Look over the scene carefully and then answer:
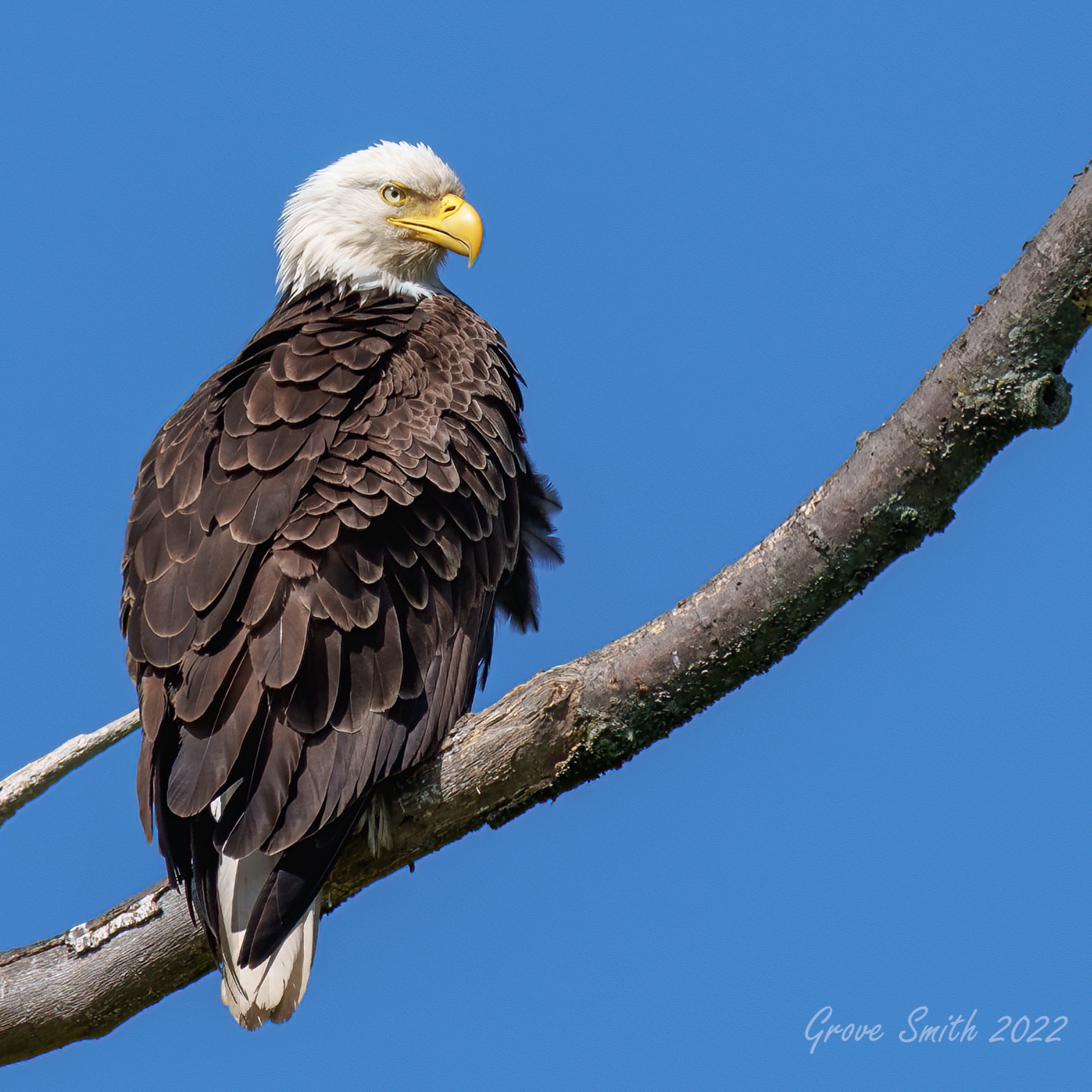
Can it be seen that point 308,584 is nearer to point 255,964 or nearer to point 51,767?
point 255,964

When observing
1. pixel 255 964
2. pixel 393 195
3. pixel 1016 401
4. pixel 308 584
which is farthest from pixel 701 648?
pixel 393 195

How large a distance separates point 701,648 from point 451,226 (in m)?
3.24

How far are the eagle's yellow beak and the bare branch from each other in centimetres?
283

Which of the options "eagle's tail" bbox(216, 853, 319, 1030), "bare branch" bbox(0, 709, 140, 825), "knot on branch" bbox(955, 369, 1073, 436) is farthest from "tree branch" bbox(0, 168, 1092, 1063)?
"bare branch" bbox(0, 709, 140, 825)

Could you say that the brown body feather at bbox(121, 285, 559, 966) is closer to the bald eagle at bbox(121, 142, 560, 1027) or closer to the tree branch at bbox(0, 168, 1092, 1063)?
the bald eagle at bbox(121, 142, 560, 1027)

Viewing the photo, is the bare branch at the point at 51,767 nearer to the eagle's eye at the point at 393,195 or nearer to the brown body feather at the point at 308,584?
the brown body feather at the point at 308,584

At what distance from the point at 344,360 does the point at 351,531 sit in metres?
0.85

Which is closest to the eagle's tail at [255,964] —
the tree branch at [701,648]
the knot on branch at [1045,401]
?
the tree branch at [701,648]

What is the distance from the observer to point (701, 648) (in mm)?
4031

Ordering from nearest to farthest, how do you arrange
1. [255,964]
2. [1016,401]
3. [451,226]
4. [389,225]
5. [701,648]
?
[1016,401]
[701,648]
[255,964]
[451,226]
[389,225]

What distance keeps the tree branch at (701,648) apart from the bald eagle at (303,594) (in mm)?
253

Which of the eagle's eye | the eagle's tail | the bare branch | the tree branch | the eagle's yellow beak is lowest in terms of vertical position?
the eagle's tail

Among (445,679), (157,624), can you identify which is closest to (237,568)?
(157,624)

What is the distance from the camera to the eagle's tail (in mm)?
4203
